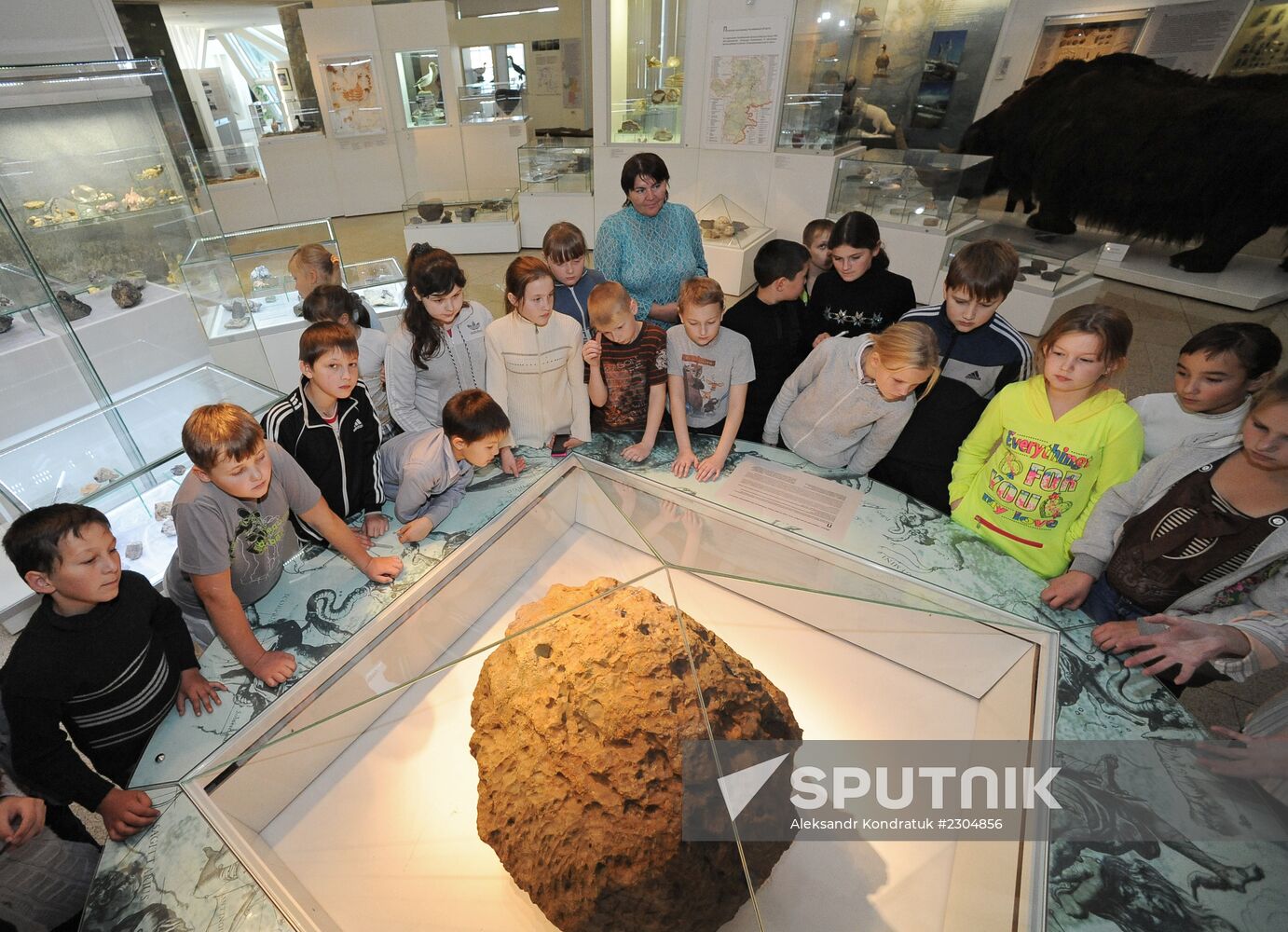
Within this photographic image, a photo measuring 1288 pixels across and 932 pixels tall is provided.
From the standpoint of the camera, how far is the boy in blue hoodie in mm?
2621

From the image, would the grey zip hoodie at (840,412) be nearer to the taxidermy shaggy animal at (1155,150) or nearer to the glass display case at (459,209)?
the glass display case at (459,209)

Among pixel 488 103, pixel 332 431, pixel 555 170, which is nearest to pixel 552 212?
pixel 555 170

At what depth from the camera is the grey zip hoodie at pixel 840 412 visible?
2.21 meters

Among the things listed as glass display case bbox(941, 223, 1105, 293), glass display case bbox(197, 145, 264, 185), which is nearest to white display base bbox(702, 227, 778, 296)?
glass display case bbox(941, 223, 1105, 293)

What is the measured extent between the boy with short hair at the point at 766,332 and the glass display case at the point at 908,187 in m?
4.17

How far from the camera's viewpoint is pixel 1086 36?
7012 millimetres

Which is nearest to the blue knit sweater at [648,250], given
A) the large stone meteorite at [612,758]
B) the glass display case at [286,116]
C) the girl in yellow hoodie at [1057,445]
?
the girl in yellow hoodie at [1057,445]

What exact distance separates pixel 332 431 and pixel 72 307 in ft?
8.39

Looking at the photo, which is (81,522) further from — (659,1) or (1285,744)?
(659,1)

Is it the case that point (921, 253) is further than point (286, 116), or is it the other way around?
point (286, 116)

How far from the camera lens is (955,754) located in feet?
4.57

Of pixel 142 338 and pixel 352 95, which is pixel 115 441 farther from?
pixel 352 95

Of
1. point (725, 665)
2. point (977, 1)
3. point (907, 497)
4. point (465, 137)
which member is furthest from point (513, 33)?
point (725, 665)

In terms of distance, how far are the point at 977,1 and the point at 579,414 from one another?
9.27 meters
